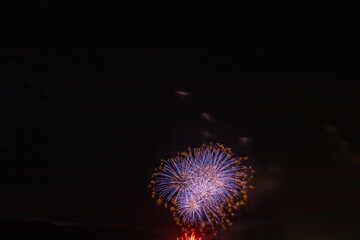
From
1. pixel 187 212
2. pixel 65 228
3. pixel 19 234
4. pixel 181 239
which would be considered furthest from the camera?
pixel 65 228

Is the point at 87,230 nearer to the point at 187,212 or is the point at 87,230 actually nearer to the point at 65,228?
the point at 65,228

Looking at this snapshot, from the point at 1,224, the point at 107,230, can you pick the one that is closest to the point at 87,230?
the point at 107,230

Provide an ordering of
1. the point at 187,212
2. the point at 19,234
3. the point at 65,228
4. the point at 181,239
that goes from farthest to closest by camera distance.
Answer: the point at 65,228
the point at 19,234
the point at 181,239
the point at 187,212

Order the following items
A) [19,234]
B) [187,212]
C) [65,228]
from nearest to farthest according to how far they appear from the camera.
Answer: [187,212] → [19,234] → [65,228]

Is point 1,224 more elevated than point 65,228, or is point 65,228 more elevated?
point 65,228

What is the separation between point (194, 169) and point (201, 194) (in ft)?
6.41

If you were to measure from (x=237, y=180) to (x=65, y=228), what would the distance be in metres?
102

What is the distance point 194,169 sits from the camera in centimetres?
2430

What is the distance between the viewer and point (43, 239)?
104m

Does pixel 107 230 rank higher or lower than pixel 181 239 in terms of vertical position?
higher

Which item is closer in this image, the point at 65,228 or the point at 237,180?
the point at 237,180

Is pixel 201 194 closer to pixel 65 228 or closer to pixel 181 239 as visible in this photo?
pixel 181 239

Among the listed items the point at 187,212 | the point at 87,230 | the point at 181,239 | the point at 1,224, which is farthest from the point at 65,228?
the point at 187,212

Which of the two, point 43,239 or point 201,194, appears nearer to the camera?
point 201,194
